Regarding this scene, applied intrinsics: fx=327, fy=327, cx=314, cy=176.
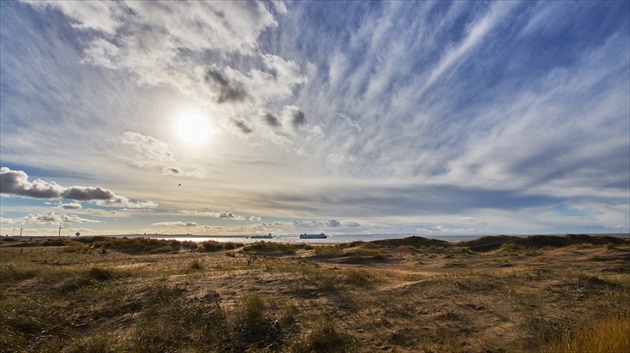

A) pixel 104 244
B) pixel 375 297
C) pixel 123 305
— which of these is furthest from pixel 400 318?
pixel 104 244

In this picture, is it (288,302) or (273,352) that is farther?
(288,302)

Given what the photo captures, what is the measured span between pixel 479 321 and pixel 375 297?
349cm

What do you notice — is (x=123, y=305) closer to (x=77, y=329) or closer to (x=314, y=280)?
(x=77, y=329)

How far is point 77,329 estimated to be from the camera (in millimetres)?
9641

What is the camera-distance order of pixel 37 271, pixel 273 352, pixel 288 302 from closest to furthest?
pixel 273 352
pixel 288 302
pixel 37 271

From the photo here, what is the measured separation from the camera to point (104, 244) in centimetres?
4616

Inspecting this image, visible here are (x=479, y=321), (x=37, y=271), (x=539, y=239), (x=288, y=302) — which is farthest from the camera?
(x=539, y=239)

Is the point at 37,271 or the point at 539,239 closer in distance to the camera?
the point at 37,271

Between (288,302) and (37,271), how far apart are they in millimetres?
13343

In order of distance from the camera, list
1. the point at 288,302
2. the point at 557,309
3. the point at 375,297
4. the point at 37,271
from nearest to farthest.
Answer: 1. the point at 557,309
2. the point at 288,302
3. the point at 375,297
4. the point at 37,271

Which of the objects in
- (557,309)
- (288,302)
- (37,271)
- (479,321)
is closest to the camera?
(479,321)

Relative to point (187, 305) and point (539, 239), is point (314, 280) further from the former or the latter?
point (539, 239)

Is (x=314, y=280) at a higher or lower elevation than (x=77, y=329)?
higher

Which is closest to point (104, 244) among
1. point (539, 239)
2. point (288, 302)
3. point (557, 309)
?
point (288, 302)
